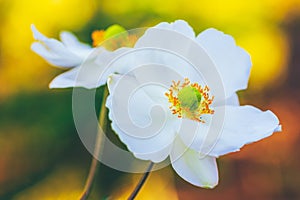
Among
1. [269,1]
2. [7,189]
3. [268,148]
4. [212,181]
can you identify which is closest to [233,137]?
[212,181]

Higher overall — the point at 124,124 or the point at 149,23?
the point at 124,124

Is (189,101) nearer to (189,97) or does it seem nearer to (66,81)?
(189,97)

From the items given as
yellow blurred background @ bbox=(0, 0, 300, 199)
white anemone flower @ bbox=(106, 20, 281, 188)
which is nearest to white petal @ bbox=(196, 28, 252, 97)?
white anemone flower @ bbox=(106, 20, 281, 188)

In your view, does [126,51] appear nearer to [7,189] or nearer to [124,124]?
[124,124]

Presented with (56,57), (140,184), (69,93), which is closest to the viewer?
(140,184)

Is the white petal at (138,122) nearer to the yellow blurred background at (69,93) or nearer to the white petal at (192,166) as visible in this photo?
the white petal at (192,166)

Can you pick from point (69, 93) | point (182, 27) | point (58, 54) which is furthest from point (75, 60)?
point (69, 93)

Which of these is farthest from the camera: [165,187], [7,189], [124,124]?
[165,187]

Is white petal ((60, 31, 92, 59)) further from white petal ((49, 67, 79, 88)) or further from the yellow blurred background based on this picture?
the yellow blurred background
